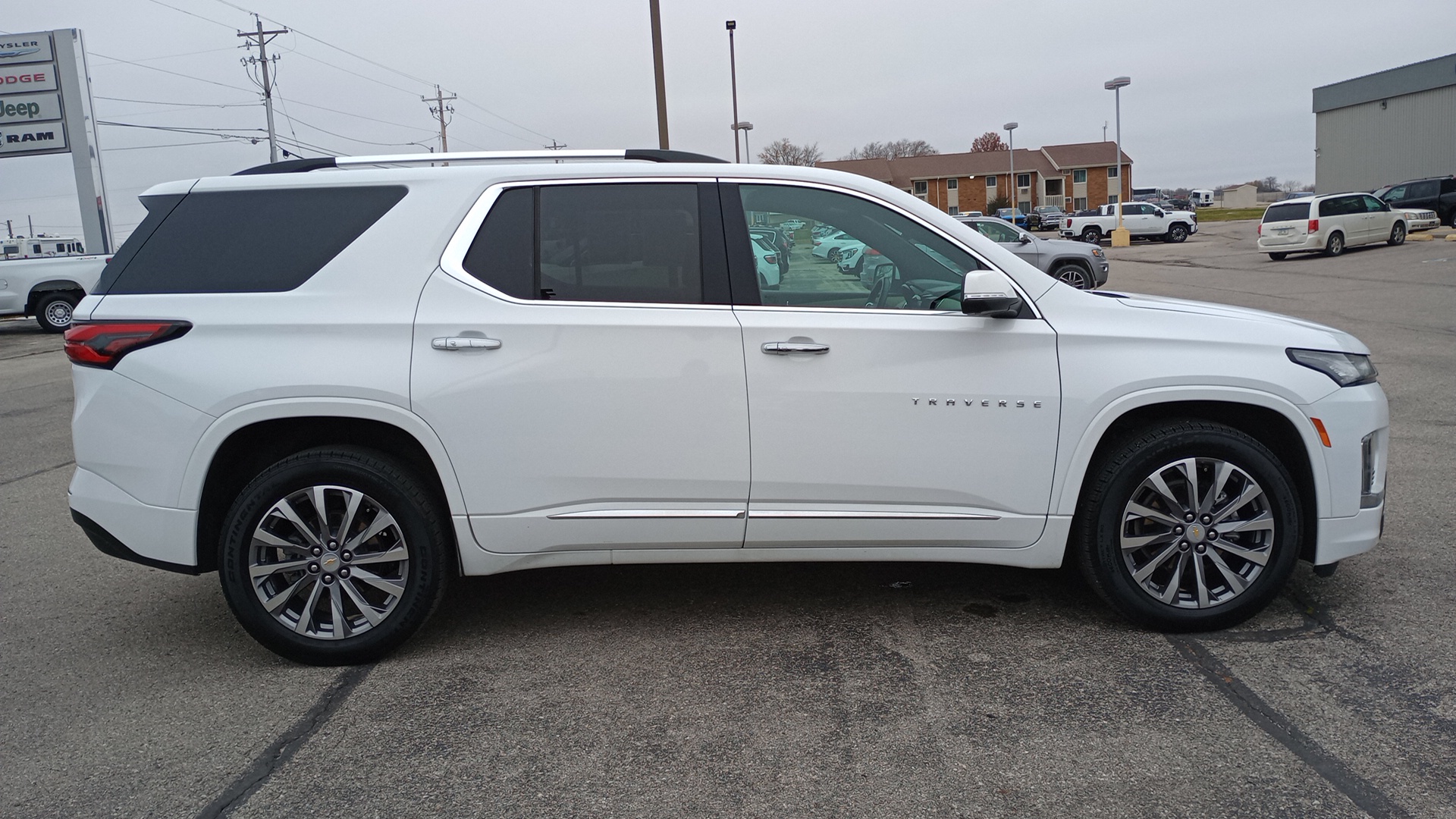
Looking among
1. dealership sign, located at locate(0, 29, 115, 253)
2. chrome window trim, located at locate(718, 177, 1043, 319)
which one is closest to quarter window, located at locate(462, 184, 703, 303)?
chrome window trim, located at locate(718, 177, 1043, 319)

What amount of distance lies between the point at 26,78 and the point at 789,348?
34585 millimetres

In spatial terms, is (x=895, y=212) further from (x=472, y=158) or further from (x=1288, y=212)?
(x=1288, y=212)

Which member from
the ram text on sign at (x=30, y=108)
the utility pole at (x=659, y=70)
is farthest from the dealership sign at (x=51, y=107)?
the utility pole at (x=659, y=70)

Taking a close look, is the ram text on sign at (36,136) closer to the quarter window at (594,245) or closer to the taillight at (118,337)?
the taillight at (118,337)

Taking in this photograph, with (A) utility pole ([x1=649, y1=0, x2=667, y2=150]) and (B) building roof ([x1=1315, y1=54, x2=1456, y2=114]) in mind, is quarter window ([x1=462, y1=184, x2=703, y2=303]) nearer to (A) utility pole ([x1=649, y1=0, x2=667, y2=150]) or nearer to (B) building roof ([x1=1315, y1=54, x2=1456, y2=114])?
(A) utility pole ([x1=649, y1=0, x2=667, y2=150])

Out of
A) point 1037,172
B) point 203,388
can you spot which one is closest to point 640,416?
point 203,388

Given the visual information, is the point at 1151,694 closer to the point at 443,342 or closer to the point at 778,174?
the point at 778,174

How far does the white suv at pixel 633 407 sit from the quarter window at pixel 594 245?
0.01 meters

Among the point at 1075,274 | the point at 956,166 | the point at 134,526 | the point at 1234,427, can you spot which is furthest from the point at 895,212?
the point at 956,166

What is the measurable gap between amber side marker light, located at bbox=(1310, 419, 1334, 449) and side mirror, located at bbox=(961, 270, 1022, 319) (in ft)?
3.97

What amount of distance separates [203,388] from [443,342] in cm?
90

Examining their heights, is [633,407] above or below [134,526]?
above

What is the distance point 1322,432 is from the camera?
3.85m

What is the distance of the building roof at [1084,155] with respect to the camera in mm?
88875
